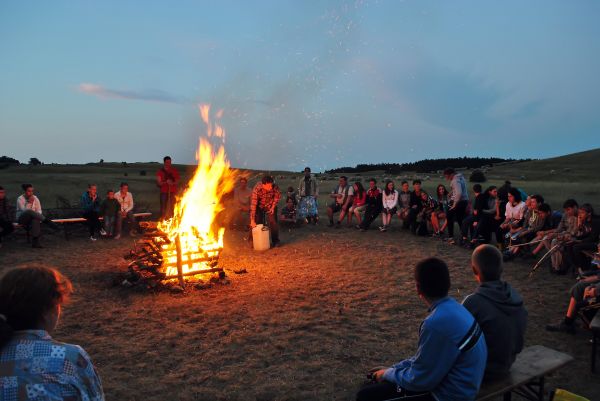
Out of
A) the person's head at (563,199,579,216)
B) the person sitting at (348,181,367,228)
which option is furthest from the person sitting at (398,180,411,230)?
the person's head at (563,199,579,216)

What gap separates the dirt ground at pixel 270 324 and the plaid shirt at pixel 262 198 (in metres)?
1.42

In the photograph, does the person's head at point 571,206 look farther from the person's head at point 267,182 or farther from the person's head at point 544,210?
the person's head at point 267,182

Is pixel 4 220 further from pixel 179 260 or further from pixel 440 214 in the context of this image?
pixel 440 214

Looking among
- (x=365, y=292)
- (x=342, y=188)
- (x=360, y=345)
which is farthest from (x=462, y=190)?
(x=360, y=345)

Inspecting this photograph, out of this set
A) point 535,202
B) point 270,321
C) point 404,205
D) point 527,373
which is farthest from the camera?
point 404,205

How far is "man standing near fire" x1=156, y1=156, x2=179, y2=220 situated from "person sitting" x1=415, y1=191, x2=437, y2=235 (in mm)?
7141

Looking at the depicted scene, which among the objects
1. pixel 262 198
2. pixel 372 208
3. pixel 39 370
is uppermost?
pixel 262 198

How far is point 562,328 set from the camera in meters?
6.19

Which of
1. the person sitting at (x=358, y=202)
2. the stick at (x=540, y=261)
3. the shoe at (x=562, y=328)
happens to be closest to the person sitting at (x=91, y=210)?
the person sitting at (x=358, y=202)

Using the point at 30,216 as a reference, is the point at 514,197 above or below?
above

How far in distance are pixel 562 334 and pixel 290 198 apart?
395 inches

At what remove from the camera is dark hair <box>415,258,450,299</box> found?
10.1ft

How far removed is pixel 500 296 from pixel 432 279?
719 mm

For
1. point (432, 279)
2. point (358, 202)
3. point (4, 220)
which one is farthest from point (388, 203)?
point (432, 279)
